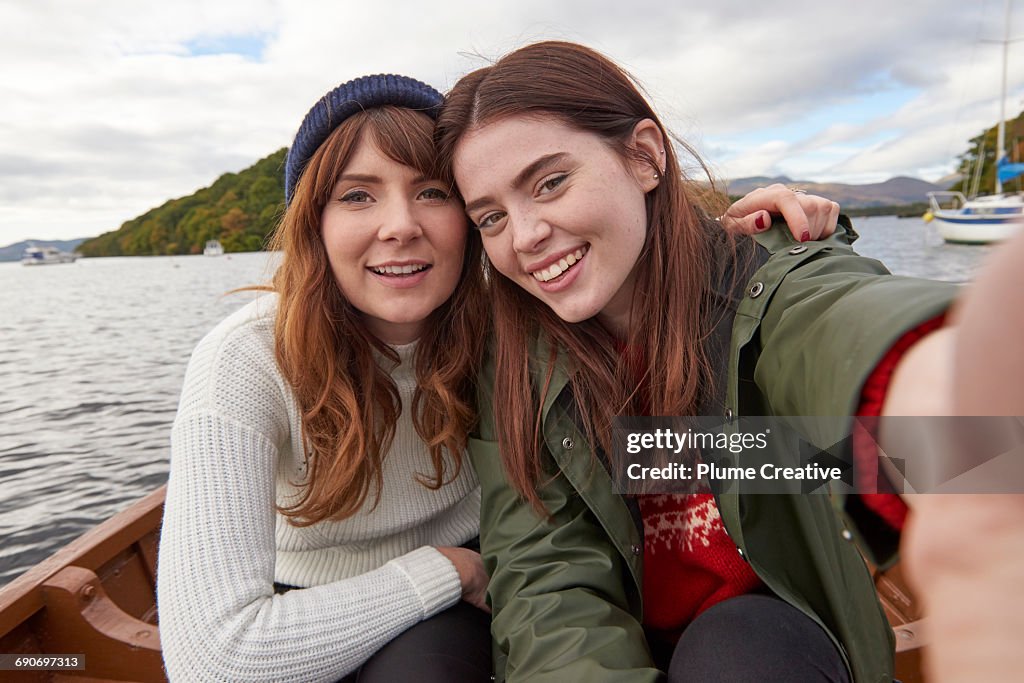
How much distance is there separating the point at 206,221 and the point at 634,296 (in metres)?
61.6

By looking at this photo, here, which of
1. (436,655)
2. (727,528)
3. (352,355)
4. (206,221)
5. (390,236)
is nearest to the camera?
(727,528)

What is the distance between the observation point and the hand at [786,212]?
187 cm

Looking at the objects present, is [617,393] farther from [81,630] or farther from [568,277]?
[81,630]

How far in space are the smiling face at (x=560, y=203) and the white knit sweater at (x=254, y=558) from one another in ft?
2.77

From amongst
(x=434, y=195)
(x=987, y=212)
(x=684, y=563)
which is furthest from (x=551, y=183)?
(x=987, y=212)

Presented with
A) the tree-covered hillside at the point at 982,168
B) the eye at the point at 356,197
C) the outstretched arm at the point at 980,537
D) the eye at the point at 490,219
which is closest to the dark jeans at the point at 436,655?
the eye at the point at 490,219

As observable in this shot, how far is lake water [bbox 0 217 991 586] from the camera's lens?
6539 millimetres

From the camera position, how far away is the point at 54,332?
20.6m

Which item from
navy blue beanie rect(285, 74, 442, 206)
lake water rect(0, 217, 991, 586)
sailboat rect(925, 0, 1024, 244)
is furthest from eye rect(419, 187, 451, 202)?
sailboat rect(925, 0, 1024, 244)

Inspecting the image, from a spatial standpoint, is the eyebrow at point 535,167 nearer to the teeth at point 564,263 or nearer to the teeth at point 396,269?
the teeth at point 564,263

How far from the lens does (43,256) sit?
7925 centimetres

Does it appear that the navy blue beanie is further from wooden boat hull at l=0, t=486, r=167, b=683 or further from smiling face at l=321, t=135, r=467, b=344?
wooden boat hull at l=0, t=486, r=167, b=683

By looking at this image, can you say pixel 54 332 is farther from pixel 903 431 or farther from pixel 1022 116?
pixel 1022 116

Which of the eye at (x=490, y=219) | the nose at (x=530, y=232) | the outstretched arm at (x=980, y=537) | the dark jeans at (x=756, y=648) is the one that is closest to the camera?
the outstretched arm at (x=980, y=537)
